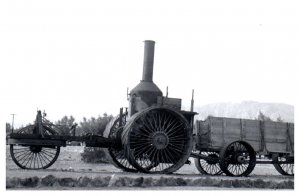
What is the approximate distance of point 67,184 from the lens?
938 centimetres

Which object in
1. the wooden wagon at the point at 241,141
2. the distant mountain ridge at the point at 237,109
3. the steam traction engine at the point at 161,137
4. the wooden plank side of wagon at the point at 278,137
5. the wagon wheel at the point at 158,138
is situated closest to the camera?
the steam traction engine at the point at 161,137

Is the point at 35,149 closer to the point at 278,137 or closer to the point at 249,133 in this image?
the point at 249,133

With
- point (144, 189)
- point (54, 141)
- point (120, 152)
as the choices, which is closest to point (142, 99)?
point (120, 152)

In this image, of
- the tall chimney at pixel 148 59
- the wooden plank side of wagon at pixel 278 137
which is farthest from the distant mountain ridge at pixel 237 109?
the tall chimney at pixel 148 59

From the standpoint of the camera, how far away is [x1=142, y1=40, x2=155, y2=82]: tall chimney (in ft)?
42.6

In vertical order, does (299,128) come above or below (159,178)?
above

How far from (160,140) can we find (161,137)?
0.09 metres

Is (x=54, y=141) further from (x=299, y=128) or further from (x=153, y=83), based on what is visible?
(x=299, y=128)

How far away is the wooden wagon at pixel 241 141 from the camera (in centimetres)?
1293

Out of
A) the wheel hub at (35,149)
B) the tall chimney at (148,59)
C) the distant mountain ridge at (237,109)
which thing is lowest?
the wheel hub at (35,149)

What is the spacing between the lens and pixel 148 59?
13.0m

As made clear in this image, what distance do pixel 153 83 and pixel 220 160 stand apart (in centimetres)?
305

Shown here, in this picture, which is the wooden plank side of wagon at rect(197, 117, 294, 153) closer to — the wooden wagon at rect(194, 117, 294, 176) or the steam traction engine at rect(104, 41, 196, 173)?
the wooden wagon at rect(194, 117, 294, 176)

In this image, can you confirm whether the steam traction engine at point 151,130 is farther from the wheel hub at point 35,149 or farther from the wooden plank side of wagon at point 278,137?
the wooden plank side of wagon at point 278,137
